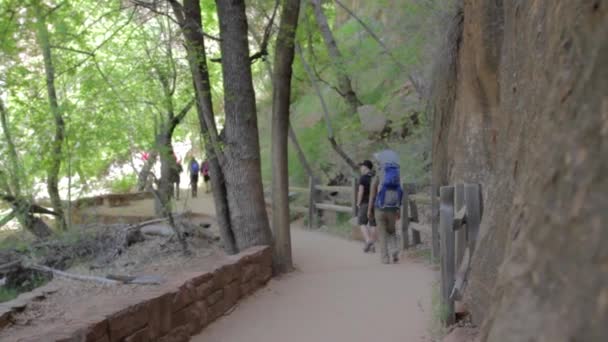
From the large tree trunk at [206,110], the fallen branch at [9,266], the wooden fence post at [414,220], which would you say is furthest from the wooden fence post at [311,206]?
the fallen branch at [9,266]

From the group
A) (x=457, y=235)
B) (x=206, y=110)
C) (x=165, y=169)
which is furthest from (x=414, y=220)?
(x=165, y=169)

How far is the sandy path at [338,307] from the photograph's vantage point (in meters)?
5.93

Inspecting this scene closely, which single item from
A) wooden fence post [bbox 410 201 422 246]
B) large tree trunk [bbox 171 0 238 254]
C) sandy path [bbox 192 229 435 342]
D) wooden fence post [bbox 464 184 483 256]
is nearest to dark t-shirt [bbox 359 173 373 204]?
wooden fence post [bbox 410 201 422 246]

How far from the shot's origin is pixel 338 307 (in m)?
6.96

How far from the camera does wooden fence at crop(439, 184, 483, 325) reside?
4.71 meters

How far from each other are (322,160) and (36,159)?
10610 mm

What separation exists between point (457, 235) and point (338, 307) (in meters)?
2.33

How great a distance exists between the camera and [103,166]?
14.0 m

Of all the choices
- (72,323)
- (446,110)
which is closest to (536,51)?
(72,323)

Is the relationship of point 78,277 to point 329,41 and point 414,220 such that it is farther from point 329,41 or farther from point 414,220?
point 329,41

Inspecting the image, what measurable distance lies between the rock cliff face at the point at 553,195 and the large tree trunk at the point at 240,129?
4.97 metres

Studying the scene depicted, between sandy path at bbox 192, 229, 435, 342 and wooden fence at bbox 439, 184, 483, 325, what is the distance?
634 mm

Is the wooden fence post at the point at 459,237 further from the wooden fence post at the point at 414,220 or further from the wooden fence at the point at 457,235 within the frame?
the wooden fence post at the point at 414,220

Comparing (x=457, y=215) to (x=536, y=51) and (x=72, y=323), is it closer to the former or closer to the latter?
(x=536, y=51)
